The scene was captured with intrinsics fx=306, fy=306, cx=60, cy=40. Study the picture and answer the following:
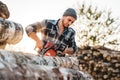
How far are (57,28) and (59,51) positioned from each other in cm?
48

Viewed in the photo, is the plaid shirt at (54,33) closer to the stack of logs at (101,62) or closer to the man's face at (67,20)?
the man's face at (67,20)

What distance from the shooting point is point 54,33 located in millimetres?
4727

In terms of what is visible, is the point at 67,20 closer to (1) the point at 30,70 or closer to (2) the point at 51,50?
(2) the point at 51,50

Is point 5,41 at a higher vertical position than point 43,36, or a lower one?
higher

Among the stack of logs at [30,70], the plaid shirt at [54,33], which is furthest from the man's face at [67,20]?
the stack of logs at [30,70]

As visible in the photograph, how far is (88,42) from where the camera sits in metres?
24.4

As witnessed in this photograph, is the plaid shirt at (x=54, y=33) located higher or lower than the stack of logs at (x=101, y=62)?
higher

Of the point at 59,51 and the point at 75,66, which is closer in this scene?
the point at 75,66

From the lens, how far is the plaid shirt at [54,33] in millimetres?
4571

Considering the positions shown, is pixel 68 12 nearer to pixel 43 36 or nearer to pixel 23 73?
pixel 43 36

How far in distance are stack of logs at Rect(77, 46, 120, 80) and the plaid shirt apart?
5359 mm

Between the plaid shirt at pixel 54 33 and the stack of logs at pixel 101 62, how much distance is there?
5.36 metres

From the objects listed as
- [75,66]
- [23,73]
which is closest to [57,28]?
[75,66]

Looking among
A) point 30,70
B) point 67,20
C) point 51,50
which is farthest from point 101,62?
point 30,70
